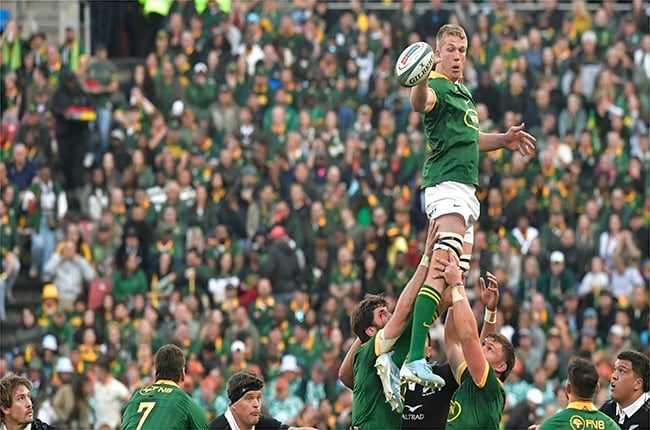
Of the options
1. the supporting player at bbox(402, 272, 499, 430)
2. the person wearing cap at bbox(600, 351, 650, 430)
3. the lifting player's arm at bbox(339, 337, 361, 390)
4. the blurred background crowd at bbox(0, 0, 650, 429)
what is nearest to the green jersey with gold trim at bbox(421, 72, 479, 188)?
the supporting player at bbox(402, 272, 499, 430)

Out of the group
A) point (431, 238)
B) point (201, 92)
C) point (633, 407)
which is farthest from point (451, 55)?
point (201, 92)

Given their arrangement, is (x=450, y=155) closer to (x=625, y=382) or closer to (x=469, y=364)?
(x=469, y=364)

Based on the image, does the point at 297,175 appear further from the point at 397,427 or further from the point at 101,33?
the point at 397,427

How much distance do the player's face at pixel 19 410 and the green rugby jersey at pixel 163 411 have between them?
730mm

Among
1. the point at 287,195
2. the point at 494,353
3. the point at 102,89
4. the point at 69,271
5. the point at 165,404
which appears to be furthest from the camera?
the point at 102,89

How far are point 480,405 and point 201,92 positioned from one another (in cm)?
1651

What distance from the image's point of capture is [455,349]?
12.4m

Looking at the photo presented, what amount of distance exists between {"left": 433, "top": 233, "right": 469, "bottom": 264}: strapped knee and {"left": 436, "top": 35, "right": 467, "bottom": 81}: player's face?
1.16 m

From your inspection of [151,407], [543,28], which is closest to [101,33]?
[543,28]

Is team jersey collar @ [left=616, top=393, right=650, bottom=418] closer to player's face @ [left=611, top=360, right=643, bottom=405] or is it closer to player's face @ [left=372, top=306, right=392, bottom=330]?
player's face @ [left=611, top=360, right=643, bottom=405]

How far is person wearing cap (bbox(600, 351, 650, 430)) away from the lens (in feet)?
42.5

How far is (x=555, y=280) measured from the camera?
2472cm

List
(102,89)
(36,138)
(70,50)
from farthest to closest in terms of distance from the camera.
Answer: (70,50), (102,89), (36,138)

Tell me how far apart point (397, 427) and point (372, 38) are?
17.1 metres
